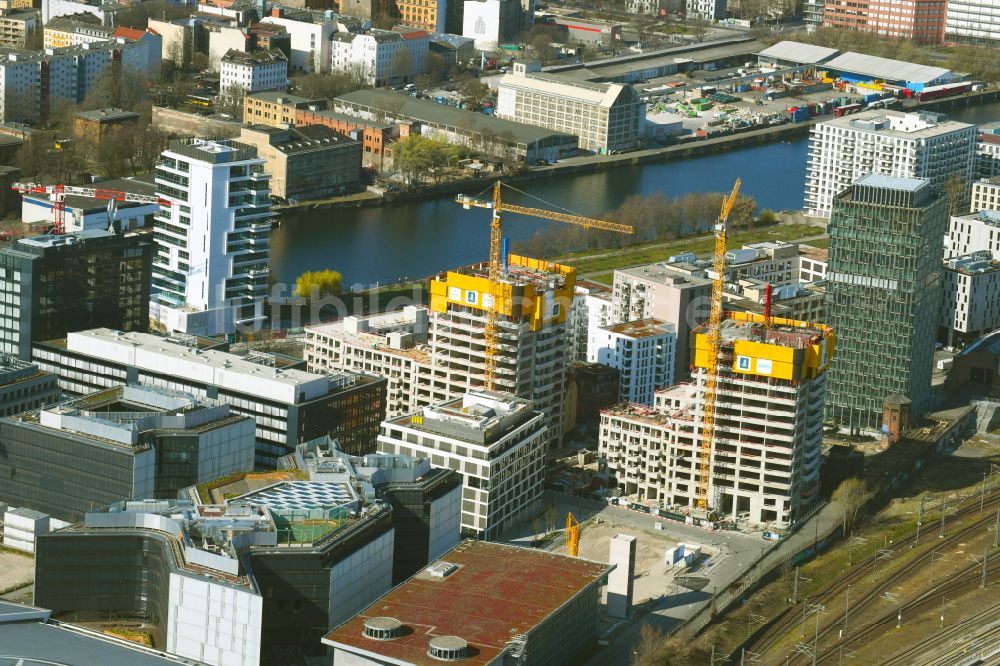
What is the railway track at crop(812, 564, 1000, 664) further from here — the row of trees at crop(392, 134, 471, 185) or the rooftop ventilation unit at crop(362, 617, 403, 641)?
the row of trees at crop(392, 134, 471, 185)

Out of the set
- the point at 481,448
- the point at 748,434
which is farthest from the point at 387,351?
the point at 748,434

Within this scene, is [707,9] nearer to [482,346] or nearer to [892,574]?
[482,346]

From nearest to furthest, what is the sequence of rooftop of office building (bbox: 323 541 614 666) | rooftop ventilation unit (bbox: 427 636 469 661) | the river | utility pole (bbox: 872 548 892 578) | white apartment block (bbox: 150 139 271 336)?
1. rooftop ventilation unit (bbox: 427 636 469 661)
2. rooftop of office building (bbox: 323 541 614 666)
3. utility pole (bbox: 872 548 892 578)
4. white apartment block (bbox: 150 139 271 336)
5. the river

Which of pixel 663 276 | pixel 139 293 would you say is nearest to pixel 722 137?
pixel 663 276

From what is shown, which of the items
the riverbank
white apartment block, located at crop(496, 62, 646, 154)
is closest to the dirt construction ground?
the riverbank

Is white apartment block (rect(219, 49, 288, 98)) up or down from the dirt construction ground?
up

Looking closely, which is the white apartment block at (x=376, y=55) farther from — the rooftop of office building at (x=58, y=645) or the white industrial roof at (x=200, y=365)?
the rooftop of office building at (x=58, y=645)
